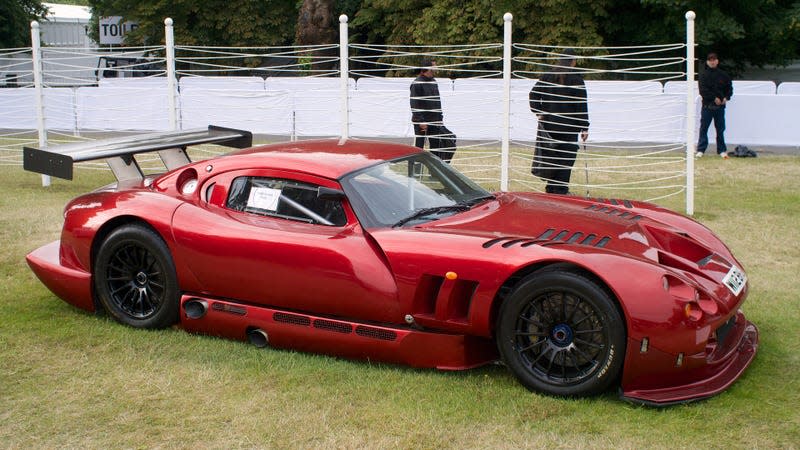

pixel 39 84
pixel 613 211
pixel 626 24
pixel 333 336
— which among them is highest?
pixel 626 24

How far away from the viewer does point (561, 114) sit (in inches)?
428

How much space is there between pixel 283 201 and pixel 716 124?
40.7 feet

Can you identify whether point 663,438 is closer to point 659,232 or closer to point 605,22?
point 659,232

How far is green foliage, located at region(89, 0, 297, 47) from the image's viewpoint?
112 ft

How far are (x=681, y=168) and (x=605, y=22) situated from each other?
15255mm

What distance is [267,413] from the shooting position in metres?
4.78

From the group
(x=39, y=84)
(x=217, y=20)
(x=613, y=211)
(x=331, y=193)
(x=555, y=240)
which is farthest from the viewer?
(x=217, y=20)

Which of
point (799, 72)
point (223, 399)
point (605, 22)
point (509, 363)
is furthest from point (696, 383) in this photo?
point (799, 72)

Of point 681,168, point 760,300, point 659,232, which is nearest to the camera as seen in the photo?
point 659,232

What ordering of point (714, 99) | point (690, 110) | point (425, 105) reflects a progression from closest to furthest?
1. point (690, 110)
2. point (425, 105)
3. point (714, 99)

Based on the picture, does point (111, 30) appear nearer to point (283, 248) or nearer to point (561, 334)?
point (283, 248)

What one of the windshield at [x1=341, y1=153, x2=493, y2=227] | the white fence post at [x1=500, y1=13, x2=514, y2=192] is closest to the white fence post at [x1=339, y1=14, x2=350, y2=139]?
the white fence post at [x1=500, y1=13, x2=514, y2=192]

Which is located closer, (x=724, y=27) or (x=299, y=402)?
(x=299, y=402)

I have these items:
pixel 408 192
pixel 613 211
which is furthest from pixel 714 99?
pixel 408 192
